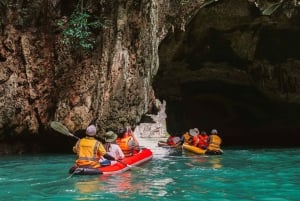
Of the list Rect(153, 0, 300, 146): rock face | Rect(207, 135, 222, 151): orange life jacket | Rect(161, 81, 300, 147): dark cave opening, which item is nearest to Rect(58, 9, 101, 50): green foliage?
Rect(153, 0, 300, 146): rock face

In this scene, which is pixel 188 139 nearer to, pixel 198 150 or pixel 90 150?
pixel 198 150

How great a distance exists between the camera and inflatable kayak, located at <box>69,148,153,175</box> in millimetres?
10133

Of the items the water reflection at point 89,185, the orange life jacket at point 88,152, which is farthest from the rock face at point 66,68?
the water reflection at point 89,185

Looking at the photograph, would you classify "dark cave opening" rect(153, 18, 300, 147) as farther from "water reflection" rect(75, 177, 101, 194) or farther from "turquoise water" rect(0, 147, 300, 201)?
"water reflection" rect(75, 177, 101, 194)

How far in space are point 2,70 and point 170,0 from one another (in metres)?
7.10

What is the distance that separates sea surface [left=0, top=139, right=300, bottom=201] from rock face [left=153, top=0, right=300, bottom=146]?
7.60m

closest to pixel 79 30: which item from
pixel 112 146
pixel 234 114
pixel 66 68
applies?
pixel 66 68

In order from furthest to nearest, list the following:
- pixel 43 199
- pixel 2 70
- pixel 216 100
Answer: pixel 216 100
pixel 2 70
pixel 43 199

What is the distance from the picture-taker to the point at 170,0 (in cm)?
1855

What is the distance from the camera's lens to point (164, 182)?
31.3 feet

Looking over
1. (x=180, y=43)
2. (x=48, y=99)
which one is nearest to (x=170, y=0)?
(x=180, y=43)

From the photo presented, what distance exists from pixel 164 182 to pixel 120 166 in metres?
2.03

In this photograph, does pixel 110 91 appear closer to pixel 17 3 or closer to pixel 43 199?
pixel 17 3

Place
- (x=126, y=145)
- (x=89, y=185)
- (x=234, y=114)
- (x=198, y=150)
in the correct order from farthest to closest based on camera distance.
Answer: (x=234, y=114)
(x=198, y=150)
(x=126, y=145)
(x=89, y=185)
